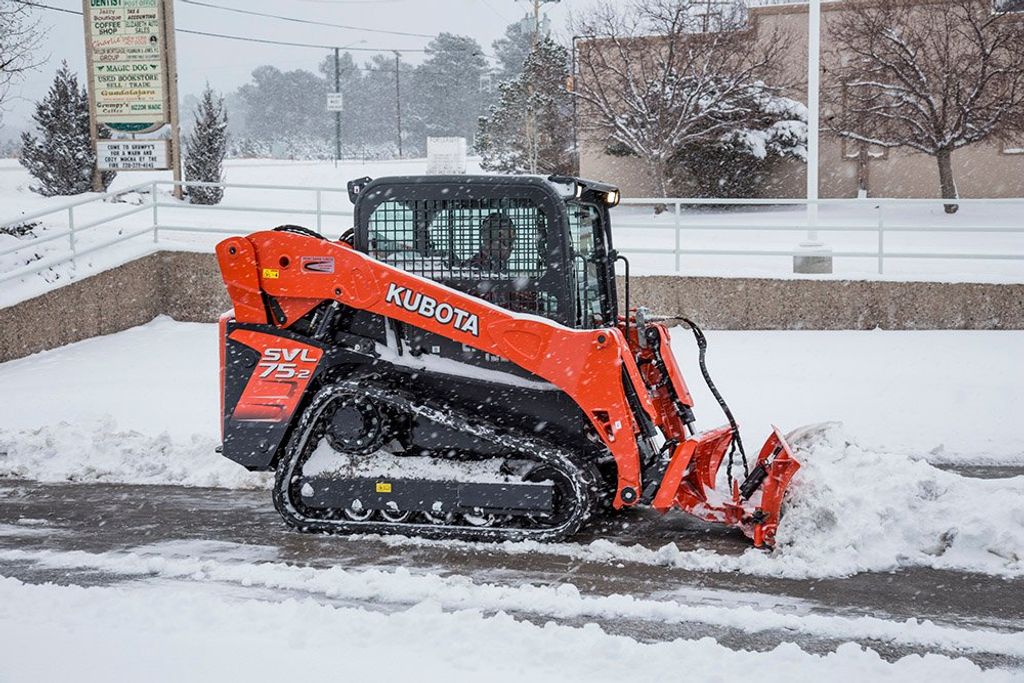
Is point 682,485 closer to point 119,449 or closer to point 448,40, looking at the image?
point 119,449

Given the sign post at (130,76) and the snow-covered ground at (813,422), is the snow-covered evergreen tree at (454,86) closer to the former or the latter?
the sign post at (130,76)

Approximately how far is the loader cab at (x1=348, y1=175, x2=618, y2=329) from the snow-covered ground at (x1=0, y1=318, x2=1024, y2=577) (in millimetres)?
1513

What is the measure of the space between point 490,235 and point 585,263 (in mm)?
615

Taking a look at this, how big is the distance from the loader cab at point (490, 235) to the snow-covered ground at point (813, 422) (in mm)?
1513

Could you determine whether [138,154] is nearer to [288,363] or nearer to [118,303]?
[118,303]

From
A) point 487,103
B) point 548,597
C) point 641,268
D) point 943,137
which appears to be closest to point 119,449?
point 548,597

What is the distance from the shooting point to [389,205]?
6918 mm

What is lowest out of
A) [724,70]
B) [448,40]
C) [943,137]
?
[943,137]

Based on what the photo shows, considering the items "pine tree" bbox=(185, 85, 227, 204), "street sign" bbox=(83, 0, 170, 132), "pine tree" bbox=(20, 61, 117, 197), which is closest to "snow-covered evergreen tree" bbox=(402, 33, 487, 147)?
"pine tree" bbox=(185, 85, 227, 204)

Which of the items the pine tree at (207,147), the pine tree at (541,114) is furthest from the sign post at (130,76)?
the pine tree at (541,114)

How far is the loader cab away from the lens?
262 inches

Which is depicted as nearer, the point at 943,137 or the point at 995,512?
the point at 995,512

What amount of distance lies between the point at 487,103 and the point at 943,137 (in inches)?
2221

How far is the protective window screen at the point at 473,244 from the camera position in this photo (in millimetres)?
6719
